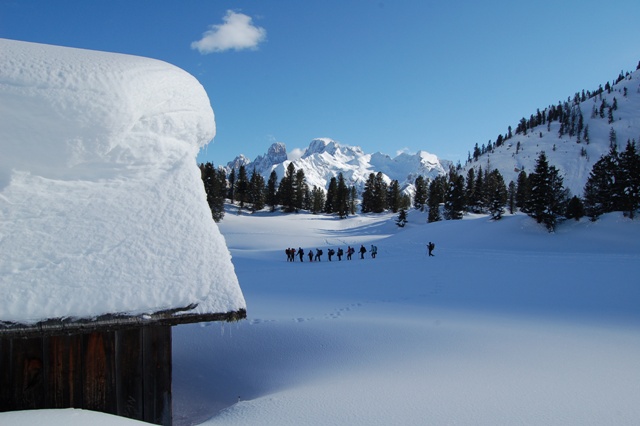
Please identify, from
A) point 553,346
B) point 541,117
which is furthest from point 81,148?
point 541,117

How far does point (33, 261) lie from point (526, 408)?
5.66 metres

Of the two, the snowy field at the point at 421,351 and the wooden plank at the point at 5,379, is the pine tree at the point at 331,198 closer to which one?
the snowy field at the point at 421,351

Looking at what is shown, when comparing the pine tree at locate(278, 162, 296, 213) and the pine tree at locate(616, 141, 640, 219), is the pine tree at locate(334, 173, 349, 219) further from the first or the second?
the pine tree at locate(616, 141, 640, 219)

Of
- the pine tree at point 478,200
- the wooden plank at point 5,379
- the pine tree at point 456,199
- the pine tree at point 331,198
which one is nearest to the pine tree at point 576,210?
the pine tree at point 456,199

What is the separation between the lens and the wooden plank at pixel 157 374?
4238 millimetres

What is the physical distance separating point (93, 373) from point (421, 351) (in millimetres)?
5745

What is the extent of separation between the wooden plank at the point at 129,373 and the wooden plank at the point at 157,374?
6 cm

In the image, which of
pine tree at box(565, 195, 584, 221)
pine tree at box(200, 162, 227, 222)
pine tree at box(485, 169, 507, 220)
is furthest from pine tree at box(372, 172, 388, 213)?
pine tree at box(565, 195, 584, 221)

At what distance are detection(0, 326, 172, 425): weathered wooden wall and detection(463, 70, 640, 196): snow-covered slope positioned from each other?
4636 inches

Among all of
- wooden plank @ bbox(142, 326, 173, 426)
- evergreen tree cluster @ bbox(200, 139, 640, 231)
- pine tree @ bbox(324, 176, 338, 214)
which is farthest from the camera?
pine tree @ bbox(324, 176, 338, 214)

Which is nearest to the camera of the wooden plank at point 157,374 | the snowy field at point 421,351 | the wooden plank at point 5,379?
the wooden plank at point 5,379

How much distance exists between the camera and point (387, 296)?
14.8 m

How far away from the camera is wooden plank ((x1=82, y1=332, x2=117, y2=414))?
3945mm

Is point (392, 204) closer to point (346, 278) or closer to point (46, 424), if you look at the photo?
point (346, 278)
